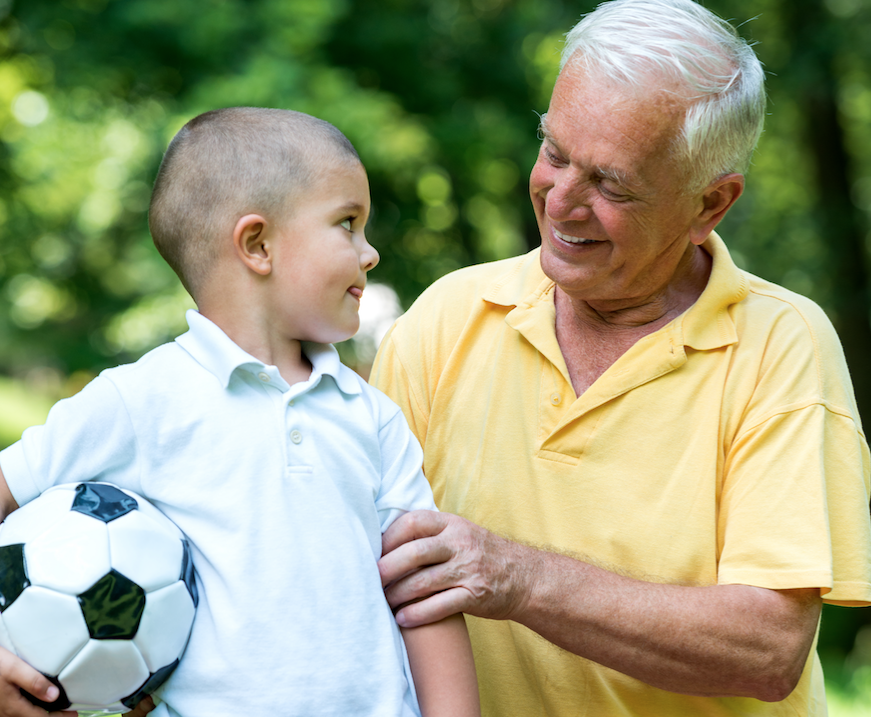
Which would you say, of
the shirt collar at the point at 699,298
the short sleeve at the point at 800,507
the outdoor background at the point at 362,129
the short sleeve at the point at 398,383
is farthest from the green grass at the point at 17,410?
the short sleeve at the point at 800,507

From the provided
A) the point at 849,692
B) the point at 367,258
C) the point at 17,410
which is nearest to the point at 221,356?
the point at 367,258

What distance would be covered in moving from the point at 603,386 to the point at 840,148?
7372mm

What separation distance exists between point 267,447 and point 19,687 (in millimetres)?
556

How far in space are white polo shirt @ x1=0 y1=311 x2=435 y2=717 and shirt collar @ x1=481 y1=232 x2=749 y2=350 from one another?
0.86 m

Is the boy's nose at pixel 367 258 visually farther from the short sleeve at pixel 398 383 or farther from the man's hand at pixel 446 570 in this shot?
the short sleeve at pixel 398 383

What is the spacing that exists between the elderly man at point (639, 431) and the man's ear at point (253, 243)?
22.5 inches

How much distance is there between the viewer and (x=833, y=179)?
26.8 ft

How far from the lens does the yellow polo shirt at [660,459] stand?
195 centimetres

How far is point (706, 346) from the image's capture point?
6.93ft

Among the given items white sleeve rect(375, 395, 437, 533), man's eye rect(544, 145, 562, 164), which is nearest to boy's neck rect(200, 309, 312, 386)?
white sleeve rect(375, 395, 437, 533)

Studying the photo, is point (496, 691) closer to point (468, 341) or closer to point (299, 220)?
point (468, 341)

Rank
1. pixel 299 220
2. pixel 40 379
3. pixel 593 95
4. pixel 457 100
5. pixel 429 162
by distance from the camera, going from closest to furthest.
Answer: pixel 299 220, pixel 593 95, pixel 429 162, pixel 457 100, pixel 40 379

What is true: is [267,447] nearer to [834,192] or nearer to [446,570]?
[446,570]

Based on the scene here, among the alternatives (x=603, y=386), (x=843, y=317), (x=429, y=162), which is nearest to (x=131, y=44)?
(x=429, y=162)
